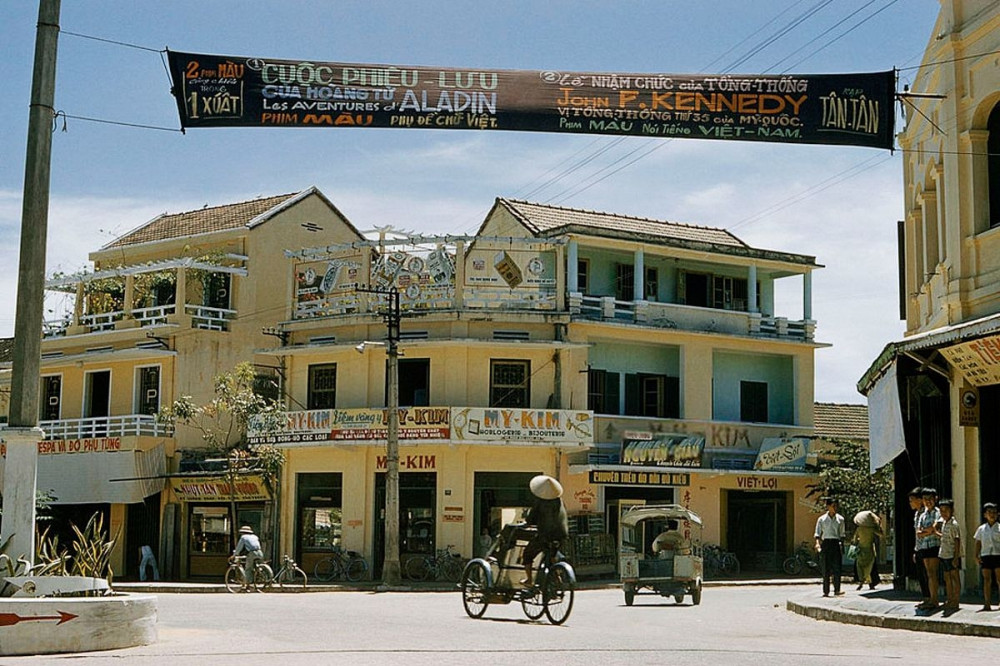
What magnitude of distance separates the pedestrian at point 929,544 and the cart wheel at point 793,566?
24154 millimetres

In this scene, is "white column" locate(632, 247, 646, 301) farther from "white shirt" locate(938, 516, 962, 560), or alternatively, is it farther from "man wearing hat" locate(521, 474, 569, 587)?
"man wearing hat" locate(521, 474, 569, 587)

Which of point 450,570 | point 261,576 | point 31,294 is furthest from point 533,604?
point 450,570

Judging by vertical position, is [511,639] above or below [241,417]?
below

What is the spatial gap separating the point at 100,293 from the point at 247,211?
6.10m

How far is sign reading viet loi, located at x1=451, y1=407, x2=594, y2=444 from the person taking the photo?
38375 millimetres

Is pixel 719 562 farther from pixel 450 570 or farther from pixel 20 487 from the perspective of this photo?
pixel 20 487

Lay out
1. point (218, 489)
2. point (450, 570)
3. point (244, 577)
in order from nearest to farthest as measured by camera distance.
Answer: point (244, 577)
point (450, 570)
point (218, 489)

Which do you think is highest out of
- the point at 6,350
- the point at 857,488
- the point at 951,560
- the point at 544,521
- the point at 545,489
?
the point at 6,350

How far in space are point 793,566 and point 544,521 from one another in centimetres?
2626

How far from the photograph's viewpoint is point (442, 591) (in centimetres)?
3416

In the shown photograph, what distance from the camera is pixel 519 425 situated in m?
38.6

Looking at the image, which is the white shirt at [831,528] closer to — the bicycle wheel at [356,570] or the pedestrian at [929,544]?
the pedestrian at [929,544]

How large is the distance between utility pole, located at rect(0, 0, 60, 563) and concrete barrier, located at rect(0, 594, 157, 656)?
48.7 inches

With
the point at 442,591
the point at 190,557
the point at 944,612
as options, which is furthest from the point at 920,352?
the point at 190,557
